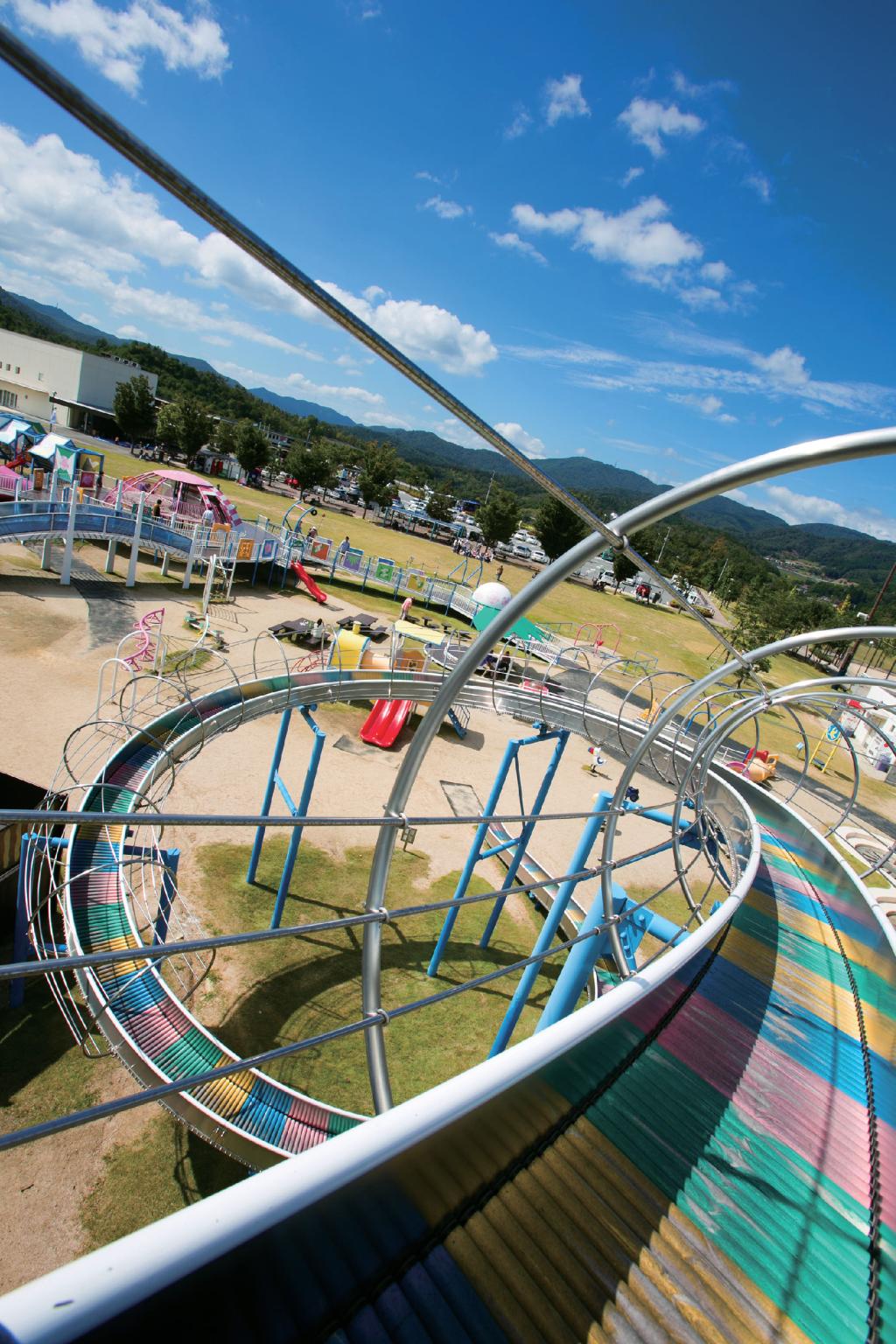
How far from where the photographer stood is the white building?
53.3 metres

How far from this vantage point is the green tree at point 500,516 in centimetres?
5394

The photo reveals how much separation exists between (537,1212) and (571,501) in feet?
9.21

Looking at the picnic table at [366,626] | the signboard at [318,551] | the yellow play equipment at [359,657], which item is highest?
the signboard at [318,551]

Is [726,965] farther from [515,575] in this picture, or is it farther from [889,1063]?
[515,575]

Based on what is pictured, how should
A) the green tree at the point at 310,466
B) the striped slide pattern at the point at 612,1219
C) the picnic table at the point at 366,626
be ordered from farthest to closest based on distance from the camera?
the green tree at the point at 310,466 < the picnic table at the point at 366,626 < the striped slide pattern at the point at 612,1219

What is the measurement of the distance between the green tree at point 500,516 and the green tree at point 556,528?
82.5 inches

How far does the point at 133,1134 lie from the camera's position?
6793mm

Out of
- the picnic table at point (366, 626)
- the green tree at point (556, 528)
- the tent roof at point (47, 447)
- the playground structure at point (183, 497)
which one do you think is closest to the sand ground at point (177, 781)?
the picnic table at point (366, 626)

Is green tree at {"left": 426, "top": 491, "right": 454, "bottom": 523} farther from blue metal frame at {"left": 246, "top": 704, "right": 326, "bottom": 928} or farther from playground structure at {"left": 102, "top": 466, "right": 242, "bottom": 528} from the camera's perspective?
blue metal frame at {"left": 246, "top": 704, "right": 326, "bottom": 928}

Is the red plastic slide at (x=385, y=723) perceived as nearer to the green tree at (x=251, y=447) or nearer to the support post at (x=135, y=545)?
the support post at (x=135, y=545)

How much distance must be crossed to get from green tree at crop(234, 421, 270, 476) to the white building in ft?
31.1

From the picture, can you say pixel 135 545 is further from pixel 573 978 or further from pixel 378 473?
pixel 378 473

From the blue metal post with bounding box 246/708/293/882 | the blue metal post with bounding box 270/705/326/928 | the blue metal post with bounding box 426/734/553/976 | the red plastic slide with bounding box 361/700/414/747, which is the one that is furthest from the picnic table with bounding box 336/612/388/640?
the blue metal post with bounding box 270/705/326/928

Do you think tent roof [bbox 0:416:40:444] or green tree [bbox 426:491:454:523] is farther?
green tree [bbox 426:491:454:523]
